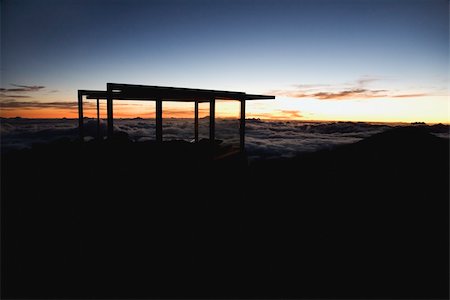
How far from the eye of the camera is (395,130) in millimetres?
15148

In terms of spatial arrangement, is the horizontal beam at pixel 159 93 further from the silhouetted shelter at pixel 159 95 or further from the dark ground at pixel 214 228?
the dark ground at pixel 214 228

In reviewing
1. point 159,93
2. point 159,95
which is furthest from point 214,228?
point 159,95

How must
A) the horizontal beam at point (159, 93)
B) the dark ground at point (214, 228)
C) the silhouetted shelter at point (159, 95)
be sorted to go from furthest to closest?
1. the silhouetted shelter at point (159, 95)
2. the horizontal beam at point (159, 93)
3. the dark ground at point (214, 228)

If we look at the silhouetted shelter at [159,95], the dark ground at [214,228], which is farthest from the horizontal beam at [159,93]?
the dark ground at [214,228]

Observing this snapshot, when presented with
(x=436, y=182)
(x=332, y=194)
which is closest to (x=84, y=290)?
(x=332, y=194)

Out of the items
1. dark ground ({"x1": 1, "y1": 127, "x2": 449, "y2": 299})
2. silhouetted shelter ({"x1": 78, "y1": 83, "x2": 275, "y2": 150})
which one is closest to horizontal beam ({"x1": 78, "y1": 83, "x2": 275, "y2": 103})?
silhouetted shelter ({"x1": 78, "y1": 83, "x2": 275, "y2": 150})

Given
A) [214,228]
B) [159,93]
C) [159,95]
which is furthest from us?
[159,95]

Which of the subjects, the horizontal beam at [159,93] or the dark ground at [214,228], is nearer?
the dark ground at [214,228]

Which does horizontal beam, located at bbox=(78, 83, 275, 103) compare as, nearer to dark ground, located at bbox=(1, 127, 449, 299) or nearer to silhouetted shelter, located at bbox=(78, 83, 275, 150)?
silhouetted shelter, located at bbox=(78, 83, 275, 150)

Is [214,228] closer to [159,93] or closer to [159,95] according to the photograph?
[159,93]

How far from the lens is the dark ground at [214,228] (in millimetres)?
4574

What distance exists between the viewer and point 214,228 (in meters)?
6.52

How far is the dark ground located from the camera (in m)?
4.57

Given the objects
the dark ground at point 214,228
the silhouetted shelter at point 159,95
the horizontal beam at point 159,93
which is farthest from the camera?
the silhouetted shelter at point 159,95
